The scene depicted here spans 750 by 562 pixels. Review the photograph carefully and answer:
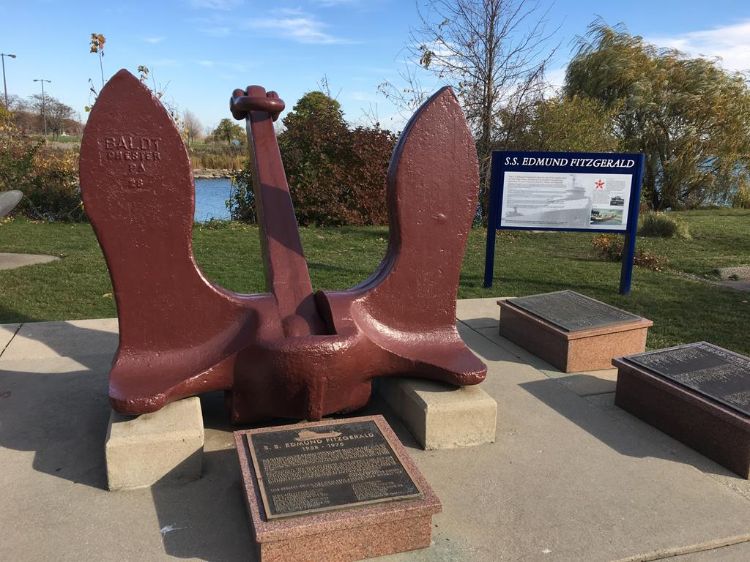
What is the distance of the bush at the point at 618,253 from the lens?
773 cm

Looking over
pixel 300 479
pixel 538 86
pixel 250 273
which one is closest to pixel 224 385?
pixel 300 479

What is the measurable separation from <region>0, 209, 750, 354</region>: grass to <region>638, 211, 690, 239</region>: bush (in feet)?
1.05

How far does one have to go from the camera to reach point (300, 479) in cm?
224

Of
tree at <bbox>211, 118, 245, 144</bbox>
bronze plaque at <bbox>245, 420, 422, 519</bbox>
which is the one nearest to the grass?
bronze plaque at <bbox>245, 420, 422, 519</bbox>

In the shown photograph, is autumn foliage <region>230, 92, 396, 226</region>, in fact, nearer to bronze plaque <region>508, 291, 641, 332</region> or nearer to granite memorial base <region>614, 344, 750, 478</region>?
bronze plaque <region>508, 291, 641, 332</region>

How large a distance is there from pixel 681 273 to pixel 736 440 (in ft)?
17.4

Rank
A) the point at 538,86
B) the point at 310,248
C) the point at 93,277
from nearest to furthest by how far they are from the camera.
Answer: the point at 93,277
the point at 310,248
the point at 538,86

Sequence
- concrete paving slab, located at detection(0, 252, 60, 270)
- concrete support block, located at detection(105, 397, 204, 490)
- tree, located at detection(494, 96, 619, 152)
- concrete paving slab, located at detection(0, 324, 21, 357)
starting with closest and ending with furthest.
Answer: concrete support block, located at detection(105, 397, 204, 490) → concrete paving slab, located at detection(0, 324, 21, 357) → concrete paving slab, located at detection(0, 252, 60, 270) → tree, located at detection(494, 96, 619, 152)

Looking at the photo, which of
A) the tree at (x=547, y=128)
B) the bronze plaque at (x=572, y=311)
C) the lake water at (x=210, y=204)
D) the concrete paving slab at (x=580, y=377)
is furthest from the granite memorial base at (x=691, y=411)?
the tree at (x=547, y=128)

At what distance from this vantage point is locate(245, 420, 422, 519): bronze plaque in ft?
6.95

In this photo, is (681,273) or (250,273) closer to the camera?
(250,273)

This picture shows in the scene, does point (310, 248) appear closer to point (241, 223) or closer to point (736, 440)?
point (241, 223)

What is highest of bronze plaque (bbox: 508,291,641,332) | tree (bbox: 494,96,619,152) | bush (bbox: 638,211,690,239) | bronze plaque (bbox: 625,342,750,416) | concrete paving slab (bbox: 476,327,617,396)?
tree (bbox: 494,96,619,152)

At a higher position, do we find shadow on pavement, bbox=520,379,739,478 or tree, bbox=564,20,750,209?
tree, bbox=564,20,750,209
